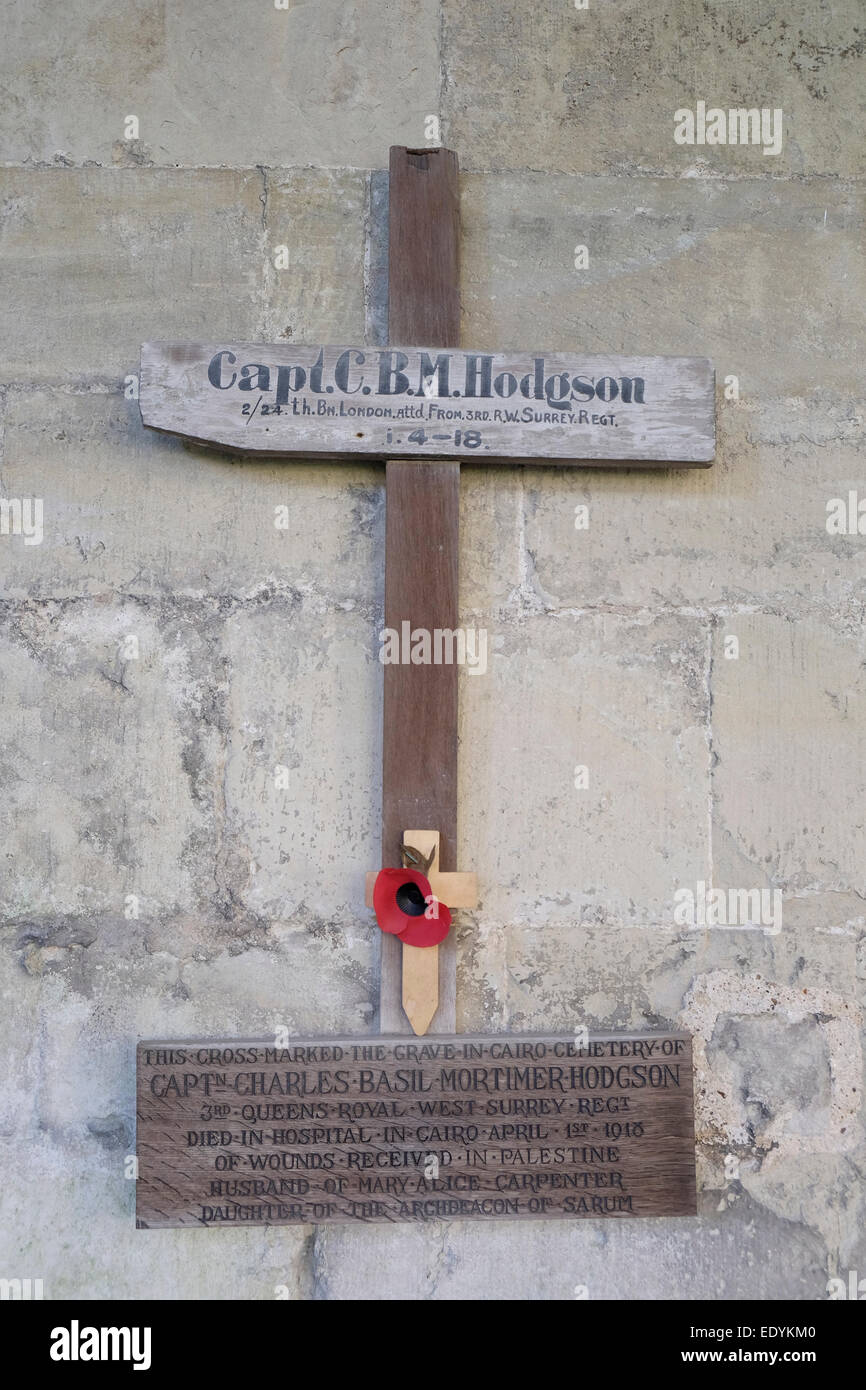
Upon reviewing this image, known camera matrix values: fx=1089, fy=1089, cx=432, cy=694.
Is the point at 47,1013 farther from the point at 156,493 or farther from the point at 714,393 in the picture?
the point at 714,393

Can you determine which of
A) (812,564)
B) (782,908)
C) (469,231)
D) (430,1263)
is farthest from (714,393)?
(430,1263)

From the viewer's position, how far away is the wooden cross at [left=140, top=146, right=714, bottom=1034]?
261cm

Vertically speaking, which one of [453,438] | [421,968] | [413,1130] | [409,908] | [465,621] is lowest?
[413,1130]

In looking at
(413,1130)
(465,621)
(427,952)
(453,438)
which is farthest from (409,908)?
(453,438)

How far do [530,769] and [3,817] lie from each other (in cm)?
129

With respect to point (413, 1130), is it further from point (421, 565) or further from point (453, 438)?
point (453, 438)

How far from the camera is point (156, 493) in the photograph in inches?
107

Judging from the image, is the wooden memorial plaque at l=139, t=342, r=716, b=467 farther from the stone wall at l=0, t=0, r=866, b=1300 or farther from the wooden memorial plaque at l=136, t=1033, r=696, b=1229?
the wooden memorial plaque at l=136, t=1033, r=696, b=1229

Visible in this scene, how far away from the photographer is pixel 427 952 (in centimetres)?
258

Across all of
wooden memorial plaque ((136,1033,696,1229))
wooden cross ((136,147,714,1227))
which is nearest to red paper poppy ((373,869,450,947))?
wooden cross ((136,147,714,1227))

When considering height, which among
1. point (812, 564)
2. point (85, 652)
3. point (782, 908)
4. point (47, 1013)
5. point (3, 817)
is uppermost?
point (812, 564)

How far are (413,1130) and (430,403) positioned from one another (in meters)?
1.73

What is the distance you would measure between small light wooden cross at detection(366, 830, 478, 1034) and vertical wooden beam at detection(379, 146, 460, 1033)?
29 mm

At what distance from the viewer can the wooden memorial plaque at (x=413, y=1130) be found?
251cm
